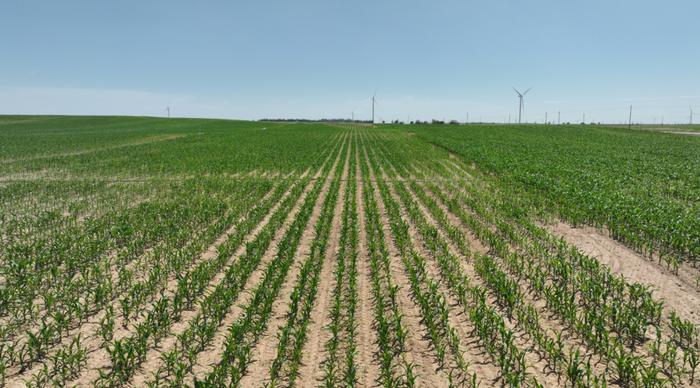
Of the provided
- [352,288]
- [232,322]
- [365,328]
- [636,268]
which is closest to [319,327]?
[365,328]

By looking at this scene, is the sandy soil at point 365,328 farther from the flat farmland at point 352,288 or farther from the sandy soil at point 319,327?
the sandy soil at point 319,327

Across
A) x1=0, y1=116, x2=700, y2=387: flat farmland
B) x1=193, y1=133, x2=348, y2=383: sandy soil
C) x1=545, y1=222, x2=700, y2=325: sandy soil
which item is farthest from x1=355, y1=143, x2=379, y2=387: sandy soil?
x1=545, y1=222, x2=700, y2=325: sandy soil

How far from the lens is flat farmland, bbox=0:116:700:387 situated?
239 inches

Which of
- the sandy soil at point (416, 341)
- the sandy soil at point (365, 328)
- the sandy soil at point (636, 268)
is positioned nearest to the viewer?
the sandy soil at point (416, 341)

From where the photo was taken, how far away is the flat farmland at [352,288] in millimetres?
6062

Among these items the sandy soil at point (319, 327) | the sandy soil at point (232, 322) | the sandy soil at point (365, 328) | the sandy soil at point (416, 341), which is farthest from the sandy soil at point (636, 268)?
Answer: the sandy soil at point (232, 322)

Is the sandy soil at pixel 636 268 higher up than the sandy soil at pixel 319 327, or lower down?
higher up

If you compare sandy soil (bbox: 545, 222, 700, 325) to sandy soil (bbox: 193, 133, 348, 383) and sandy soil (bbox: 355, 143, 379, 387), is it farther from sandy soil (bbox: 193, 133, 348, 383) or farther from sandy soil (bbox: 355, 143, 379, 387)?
sandy soil (bbox: 193, 133, 348, 383)

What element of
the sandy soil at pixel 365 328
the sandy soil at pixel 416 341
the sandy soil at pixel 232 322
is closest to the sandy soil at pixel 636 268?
the sandy soil at pixel 416 341

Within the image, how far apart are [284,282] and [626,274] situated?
8.92 m

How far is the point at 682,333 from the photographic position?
6.95m

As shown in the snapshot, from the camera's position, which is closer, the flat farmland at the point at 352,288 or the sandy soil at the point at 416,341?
the sandy soil at the point at 416,341

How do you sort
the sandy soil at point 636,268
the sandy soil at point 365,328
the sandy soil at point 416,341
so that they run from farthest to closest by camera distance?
the sandy soil at point 636,268 → the sandy soil at point 365,328 → the sandy soil at point 416,341

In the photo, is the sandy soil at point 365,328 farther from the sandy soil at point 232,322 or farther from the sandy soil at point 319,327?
the sandy soil at point 232,322
